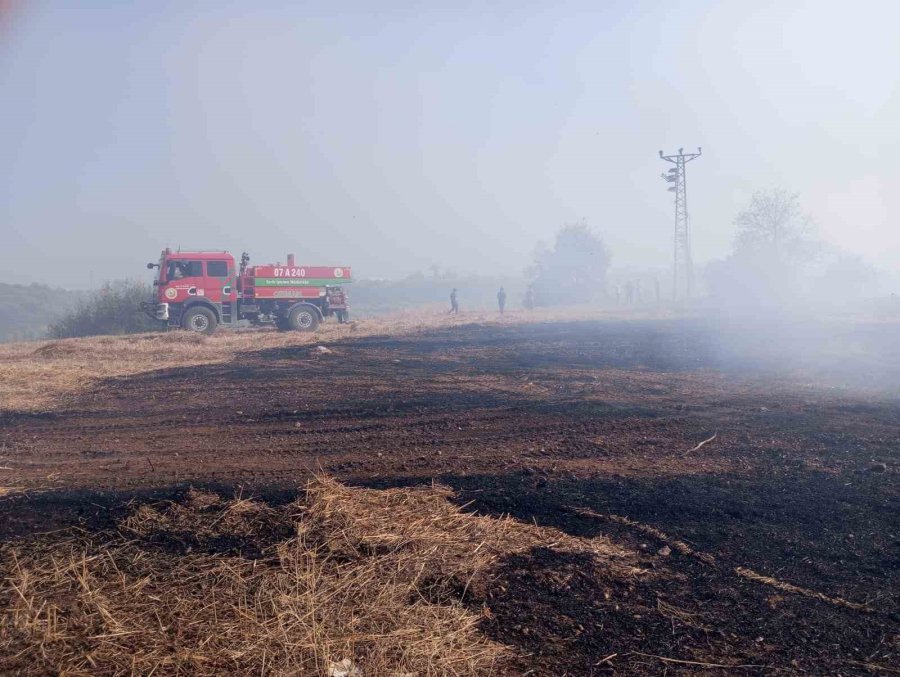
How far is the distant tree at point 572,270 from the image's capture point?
201 ft

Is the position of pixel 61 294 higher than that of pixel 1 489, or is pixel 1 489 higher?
pixel 61 294

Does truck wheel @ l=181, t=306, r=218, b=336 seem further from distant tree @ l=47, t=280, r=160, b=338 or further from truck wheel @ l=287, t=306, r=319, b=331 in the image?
distant tree @ l=47, t=280, r=160, b=338

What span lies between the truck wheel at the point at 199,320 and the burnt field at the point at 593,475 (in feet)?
37.1

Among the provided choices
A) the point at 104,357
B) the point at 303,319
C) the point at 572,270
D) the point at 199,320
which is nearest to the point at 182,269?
the point at 199,320

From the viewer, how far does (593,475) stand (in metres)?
6.83

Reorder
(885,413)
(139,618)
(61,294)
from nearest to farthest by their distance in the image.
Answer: (139,618) < (885,413) < (61,294)

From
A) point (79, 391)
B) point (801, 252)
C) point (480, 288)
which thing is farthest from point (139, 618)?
point (480, 288)

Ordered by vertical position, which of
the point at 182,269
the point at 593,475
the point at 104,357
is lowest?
the point at 593,475

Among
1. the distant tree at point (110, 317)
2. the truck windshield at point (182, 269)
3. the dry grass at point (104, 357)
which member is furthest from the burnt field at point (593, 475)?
the distant tree at point (110, 317)

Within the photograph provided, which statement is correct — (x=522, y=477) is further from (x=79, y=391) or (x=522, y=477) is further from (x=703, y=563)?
(x=79, y=391)

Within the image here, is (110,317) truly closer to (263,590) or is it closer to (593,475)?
(593,475)

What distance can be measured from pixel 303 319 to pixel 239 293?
292cm

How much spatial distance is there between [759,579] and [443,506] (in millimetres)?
2509

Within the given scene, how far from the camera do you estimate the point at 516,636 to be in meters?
3.80
